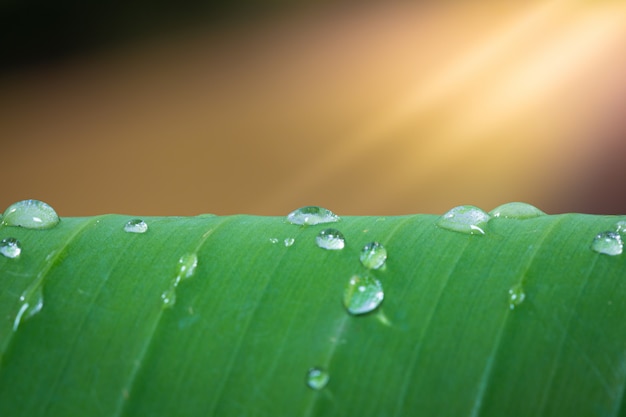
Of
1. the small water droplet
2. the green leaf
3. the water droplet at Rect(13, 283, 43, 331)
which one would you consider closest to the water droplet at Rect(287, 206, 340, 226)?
the green leaf

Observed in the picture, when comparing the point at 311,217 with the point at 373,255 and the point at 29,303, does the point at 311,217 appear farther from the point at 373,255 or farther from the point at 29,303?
the point at 29,303

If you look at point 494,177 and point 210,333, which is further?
point 494,177

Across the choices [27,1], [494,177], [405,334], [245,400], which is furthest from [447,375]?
[27,1]

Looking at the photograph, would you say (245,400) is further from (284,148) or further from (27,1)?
(27,1)

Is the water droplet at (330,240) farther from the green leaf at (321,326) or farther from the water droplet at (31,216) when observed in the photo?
the water droplet at (31,216)

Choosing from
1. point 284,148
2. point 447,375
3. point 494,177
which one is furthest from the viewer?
point 284,148

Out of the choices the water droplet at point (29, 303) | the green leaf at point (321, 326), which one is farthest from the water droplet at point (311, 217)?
the water droplet at point (29, 303)

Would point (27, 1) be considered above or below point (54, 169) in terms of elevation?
above
